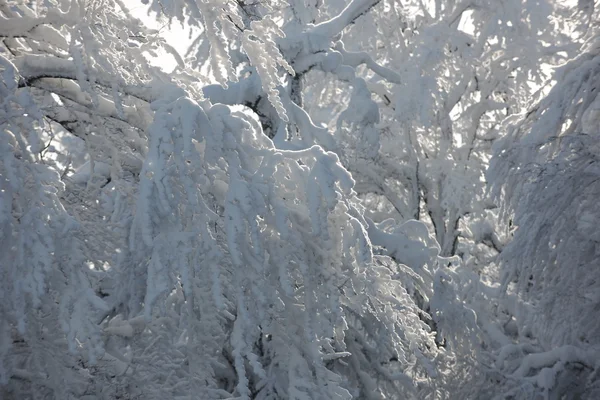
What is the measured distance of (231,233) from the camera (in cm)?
342

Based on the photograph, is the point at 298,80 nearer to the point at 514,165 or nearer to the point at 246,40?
the point at 514,165

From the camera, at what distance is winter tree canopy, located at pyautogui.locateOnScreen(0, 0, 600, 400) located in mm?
3471

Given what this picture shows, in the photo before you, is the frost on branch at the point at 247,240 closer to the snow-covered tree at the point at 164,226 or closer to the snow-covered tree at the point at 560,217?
the snow-covered tree at the point at 164,226

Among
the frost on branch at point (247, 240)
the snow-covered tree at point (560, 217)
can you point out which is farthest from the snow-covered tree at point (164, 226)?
the snow-covered tree at point (560, 217)

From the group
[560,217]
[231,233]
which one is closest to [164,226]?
[231,233]

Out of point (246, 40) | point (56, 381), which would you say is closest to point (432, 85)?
point (246, 40)

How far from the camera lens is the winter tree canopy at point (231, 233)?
11.4ft

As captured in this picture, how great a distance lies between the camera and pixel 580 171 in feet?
19.6

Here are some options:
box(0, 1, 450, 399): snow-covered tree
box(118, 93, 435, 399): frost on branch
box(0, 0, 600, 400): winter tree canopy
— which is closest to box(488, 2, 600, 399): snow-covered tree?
box(0, 0, 600, 400): winter tree canopy

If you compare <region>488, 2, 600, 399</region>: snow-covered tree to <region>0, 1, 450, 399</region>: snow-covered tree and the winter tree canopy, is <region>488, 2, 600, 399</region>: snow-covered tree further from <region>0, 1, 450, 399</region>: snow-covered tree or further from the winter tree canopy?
<region>0, 1, 450, 399</region>: snow-covered tree

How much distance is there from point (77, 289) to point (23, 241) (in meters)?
0.35

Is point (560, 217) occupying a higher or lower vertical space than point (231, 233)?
higher

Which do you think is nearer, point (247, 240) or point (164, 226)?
point (164, 226)

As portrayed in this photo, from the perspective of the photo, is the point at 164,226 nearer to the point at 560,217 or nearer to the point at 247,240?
the point at 247,240
